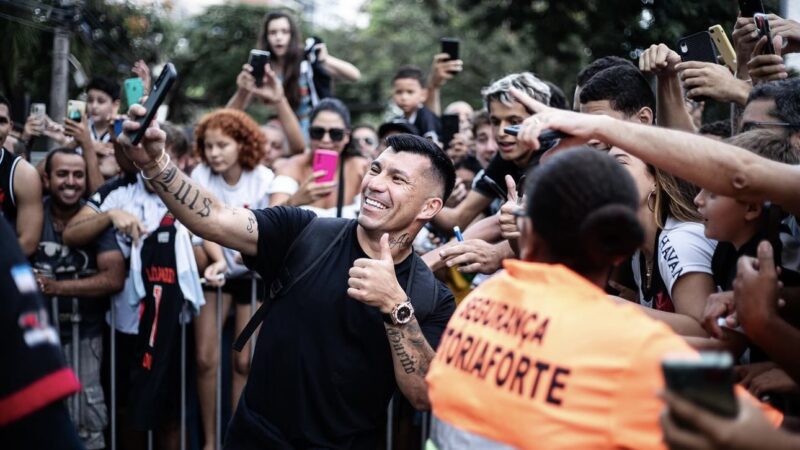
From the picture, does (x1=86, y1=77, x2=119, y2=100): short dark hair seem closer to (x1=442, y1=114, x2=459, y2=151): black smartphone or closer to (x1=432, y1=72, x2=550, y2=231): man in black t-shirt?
(x1=442, y1=114, x2=459, y2=151): black smartphone

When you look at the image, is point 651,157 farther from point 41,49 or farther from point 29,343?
point 41,49

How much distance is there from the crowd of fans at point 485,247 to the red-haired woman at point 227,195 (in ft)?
0.05

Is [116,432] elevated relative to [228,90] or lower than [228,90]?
lower

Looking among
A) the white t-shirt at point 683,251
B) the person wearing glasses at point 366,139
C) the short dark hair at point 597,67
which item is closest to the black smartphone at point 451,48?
the person wearing glasses at point 366,139

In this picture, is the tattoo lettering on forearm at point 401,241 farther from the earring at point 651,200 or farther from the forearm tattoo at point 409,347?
the earring at point 651,200

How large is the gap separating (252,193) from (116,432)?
2112mm

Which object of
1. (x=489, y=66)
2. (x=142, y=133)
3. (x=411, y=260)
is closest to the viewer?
(x=142, y=133)

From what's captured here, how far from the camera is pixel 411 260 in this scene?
423 cm

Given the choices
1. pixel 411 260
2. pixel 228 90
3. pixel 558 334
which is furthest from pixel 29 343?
pixel 228 90

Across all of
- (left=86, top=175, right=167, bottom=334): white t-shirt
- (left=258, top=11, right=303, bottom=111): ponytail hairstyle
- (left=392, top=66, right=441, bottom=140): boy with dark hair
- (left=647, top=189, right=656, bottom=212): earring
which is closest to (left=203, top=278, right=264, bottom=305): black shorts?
(left=86, top=175, right=167, bottom=334): white t-shirt

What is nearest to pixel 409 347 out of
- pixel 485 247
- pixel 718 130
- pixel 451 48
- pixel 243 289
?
pixel 485 247

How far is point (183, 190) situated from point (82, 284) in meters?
2.64

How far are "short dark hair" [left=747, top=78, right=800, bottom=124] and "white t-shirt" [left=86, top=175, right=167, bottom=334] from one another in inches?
168

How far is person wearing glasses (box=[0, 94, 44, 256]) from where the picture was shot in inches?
222
